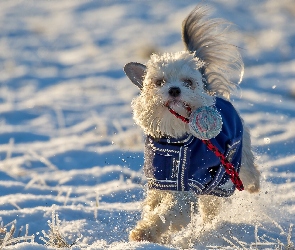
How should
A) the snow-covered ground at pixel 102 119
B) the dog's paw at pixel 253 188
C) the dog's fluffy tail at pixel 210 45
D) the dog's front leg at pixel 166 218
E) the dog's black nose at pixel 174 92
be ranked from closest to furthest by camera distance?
the dog's black nose at pixel 174 92, the dog's front leg at pixel 166 218, the snow-covered ground at pixel 102 119, the dog's fluffy tail at pixel 210 45, the dog's paw at pixel 253 188

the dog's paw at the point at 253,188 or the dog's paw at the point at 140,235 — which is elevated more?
the dog's paw at the point at 253,188

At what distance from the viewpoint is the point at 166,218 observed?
165 inches

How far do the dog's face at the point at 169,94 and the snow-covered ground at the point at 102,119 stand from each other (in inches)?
24.5

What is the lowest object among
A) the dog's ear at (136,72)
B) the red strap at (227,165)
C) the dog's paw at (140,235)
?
the dog's paw at (140,235)

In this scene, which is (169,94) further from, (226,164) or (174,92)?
(226,164)

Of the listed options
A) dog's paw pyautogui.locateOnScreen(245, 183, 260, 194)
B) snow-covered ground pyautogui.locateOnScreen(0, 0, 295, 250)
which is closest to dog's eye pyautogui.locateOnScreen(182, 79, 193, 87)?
snow-covered ground pyautogui.locateOnScreen(0, 0, 295, 250)

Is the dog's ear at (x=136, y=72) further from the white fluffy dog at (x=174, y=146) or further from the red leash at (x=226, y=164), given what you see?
the red leash at (x=226, y=164)

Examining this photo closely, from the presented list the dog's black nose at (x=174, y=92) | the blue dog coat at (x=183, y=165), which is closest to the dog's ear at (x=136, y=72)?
the blue dog coat at (x=183, y=165)

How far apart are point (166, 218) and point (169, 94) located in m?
0.71

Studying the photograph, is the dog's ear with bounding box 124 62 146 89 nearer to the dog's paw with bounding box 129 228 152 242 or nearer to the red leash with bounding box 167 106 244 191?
the red leash with bounding box 167 106 244 191

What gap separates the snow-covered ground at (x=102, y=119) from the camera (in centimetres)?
452

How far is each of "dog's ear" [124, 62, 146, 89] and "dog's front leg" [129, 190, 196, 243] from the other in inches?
28.4

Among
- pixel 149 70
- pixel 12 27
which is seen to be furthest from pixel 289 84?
pixel 12 27

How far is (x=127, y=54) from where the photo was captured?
12.2m
